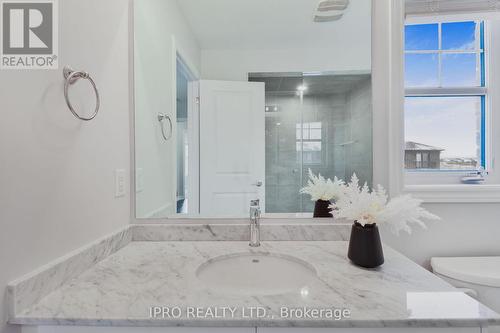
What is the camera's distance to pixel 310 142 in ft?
3.94

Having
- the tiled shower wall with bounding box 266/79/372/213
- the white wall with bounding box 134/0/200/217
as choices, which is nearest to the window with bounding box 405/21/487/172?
the tiled shower wall with bounding box 266/79/372/213

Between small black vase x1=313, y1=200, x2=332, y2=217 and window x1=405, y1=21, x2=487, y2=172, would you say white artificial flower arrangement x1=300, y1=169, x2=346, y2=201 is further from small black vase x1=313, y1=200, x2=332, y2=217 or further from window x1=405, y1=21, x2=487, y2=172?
window x1=405, y1=21, x2=487, y2=172

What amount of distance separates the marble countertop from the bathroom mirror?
1.37ft

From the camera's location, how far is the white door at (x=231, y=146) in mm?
1226

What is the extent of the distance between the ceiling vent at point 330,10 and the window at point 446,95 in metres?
0.42

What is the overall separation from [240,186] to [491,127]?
1.36 m

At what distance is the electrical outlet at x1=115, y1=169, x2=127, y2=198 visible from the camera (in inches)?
42.0

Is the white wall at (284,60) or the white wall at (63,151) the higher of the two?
the white wall at (284,60)

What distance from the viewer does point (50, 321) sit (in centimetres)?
59

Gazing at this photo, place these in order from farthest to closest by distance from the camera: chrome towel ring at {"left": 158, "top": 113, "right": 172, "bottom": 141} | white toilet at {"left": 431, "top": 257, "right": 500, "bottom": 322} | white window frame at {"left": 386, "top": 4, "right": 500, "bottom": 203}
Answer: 1. chrome towel ring at {"left": 158, "top": 113, "right": 172, "bottom": 141}
2. white window frame at {"left": 386, "top": 4, "right": 500, "bottom": 203}
3. white toilet at {"left": 431, "top": 257, "right": 500, "bottom": 322}

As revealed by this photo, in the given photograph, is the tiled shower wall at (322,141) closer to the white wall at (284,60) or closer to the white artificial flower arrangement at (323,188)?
the white artificial flower arrangement at (323,188)

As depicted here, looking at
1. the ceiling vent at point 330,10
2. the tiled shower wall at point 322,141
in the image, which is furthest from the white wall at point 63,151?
the ceiling vent at point 330,10

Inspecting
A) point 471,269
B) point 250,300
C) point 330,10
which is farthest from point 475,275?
point 330,10

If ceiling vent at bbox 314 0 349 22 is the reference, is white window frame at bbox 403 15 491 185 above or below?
below
